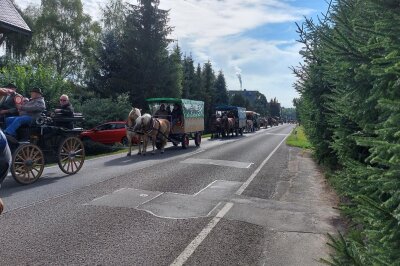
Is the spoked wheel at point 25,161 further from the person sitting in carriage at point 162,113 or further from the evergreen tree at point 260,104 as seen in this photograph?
the evergreen tree at point 260,104

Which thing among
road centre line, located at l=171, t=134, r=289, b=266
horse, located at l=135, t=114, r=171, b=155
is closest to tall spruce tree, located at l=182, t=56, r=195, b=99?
horse, located at l=135, t=114, r=171, b=155

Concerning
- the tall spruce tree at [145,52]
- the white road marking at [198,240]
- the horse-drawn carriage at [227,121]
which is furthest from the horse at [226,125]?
the white road marking at [198,240]

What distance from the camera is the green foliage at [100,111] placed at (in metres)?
30.2

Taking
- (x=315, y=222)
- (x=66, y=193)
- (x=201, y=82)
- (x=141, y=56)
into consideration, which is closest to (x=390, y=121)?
(x=315, y=222)

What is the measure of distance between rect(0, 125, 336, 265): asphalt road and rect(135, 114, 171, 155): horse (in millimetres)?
5712

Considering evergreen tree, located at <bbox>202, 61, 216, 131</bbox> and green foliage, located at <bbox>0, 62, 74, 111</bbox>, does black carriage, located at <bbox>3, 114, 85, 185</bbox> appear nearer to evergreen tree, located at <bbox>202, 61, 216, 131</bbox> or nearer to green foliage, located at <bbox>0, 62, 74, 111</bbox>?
green foliage, located at <bbox>0, 62, 74, 111</bbox>

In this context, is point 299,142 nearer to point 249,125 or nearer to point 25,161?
point 249,125

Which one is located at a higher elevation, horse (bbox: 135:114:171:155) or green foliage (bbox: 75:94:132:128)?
green foliage (bbox: 75:94:132:128)

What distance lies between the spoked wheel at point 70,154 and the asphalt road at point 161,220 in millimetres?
384

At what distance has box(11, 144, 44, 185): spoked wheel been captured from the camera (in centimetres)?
992

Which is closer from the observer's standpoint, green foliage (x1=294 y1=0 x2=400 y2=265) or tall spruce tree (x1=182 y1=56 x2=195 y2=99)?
green foliage (x1=294 y1=0 x2=400 y2=265)

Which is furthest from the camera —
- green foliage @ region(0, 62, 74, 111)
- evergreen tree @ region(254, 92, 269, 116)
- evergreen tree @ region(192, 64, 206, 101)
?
evergreen tree @ region(254, 92, 269, 116)

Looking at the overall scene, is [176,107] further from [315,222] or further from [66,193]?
[315,222]

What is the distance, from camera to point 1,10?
18.3 meters
